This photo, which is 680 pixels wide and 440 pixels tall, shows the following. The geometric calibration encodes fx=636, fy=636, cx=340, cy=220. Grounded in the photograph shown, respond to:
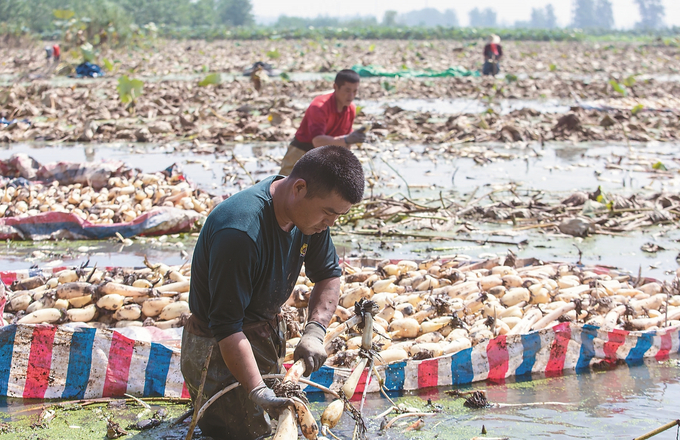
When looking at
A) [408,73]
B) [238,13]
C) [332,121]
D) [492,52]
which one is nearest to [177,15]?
[238,13]

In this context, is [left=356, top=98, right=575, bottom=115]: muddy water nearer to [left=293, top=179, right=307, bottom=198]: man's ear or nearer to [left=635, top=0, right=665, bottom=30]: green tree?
[left=293, top=179, right=307, bottom=198]: man's ear

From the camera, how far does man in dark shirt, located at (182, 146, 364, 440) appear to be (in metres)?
2.06

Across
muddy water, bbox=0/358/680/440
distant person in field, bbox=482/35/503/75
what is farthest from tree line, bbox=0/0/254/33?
muddy water, bbox=0/358/680/440

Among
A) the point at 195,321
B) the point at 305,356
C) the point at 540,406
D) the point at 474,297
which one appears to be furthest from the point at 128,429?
the point at 474,297

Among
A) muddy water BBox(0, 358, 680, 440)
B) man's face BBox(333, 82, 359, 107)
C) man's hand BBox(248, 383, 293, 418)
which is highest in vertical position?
man's face BBox(333, 82, 359, 107)

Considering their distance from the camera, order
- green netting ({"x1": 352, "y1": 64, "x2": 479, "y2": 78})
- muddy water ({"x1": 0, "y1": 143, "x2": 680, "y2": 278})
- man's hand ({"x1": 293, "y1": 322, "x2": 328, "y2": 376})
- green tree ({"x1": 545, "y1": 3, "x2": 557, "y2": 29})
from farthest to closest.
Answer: green tree ({"x1": 545, "y1": 3, "x2": 557, "y2": 29}) → green netting ({"x1": 352, "y1": 64, "x2": 479, "y2": 78}) → muddy water ({"x1": 0, "y1": 143, "x2": 680, "y2": 278}) → man's hand ({"x1": 293, "y1": 322, "x2": 328, "y2": 376})

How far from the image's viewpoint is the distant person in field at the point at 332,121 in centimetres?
540

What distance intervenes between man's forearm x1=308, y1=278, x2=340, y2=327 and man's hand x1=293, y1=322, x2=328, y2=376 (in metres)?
0.15

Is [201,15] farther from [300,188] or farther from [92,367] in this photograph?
[300,188]

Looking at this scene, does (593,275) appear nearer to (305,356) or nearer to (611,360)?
(611,360)

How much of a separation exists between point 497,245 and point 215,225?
167 inches

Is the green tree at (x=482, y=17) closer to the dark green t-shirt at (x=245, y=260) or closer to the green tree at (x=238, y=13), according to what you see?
the green tree at (x=238, y=13)

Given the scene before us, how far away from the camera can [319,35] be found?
4462 cm

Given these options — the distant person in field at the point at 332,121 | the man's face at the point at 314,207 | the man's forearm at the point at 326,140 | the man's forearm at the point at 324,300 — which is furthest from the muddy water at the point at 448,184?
the man's face at the point at 314,207
